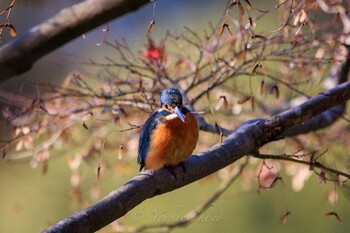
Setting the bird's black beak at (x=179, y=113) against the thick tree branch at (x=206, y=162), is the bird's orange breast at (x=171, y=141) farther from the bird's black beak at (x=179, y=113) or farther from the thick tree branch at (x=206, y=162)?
the thick tree branch at (x=206, y=162)

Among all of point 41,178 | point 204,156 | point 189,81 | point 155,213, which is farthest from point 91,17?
point 41,178

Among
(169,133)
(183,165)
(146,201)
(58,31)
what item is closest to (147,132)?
(169,133)

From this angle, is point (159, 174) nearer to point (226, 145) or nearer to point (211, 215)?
point (226, 145)

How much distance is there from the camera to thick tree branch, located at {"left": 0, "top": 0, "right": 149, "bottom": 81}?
8.66 ft

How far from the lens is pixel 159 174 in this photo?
238cm

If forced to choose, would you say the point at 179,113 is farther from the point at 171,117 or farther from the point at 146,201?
the point at 146,201

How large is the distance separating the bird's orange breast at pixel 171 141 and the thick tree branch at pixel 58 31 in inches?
19.4

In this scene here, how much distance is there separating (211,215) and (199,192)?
0.41 metres

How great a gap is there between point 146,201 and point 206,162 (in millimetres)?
2994

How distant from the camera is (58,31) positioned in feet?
8.95

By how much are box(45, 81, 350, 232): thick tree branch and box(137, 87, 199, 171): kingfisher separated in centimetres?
16

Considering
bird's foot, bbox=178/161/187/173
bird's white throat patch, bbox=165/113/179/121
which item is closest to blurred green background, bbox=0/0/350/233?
bird's white throat patch, bbox=165/113/179/121

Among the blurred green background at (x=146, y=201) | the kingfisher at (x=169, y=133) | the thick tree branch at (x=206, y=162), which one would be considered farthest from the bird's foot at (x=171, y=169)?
the blurred green background at (x=146, y=201)

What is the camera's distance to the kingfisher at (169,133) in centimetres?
274
